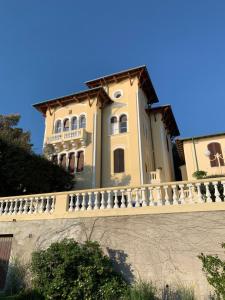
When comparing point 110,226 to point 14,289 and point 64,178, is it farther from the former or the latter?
point 64,178

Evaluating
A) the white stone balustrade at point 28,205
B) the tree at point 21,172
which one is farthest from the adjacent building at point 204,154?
the white stone balustrade at point 28,205

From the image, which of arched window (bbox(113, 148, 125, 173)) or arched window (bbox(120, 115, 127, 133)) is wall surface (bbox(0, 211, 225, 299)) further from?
arched window (bbox(120, 115, 127, 133))

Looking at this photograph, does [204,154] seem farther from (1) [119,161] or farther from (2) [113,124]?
(2) [113,124]

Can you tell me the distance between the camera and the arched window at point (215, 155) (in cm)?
1859

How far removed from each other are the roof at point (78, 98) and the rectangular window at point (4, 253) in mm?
14937

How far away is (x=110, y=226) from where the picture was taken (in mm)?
7605

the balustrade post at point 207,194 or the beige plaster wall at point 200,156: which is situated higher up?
the beige plaster wall at point 200,156

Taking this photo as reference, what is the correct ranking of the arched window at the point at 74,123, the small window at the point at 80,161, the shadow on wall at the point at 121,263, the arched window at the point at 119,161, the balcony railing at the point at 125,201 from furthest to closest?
the arched window at the point at 74,123, the small window at the point at 80,161, the arched window at the point at 119,161, the balcony railing at the point at 125,201, the shadow on wall at the point at 121,263

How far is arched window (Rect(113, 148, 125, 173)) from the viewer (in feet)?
63.5

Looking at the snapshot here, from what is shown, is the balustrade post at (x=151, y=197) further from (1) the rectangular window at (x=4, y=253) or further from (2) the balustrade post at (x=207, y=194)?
(1) the rectangular window at (x=4, y=253)

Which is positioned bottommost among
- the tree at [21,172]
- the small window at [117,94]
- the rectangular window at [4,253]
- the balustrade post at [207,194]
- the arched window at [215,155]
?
the rectangular window at [4,253]

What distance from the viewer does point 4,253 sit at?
868cm

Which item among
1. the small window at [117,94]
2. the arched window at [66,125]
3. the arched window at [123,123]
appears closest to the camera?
the arched window at [123,123]

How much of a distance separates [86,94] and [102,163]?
640 centimetres
